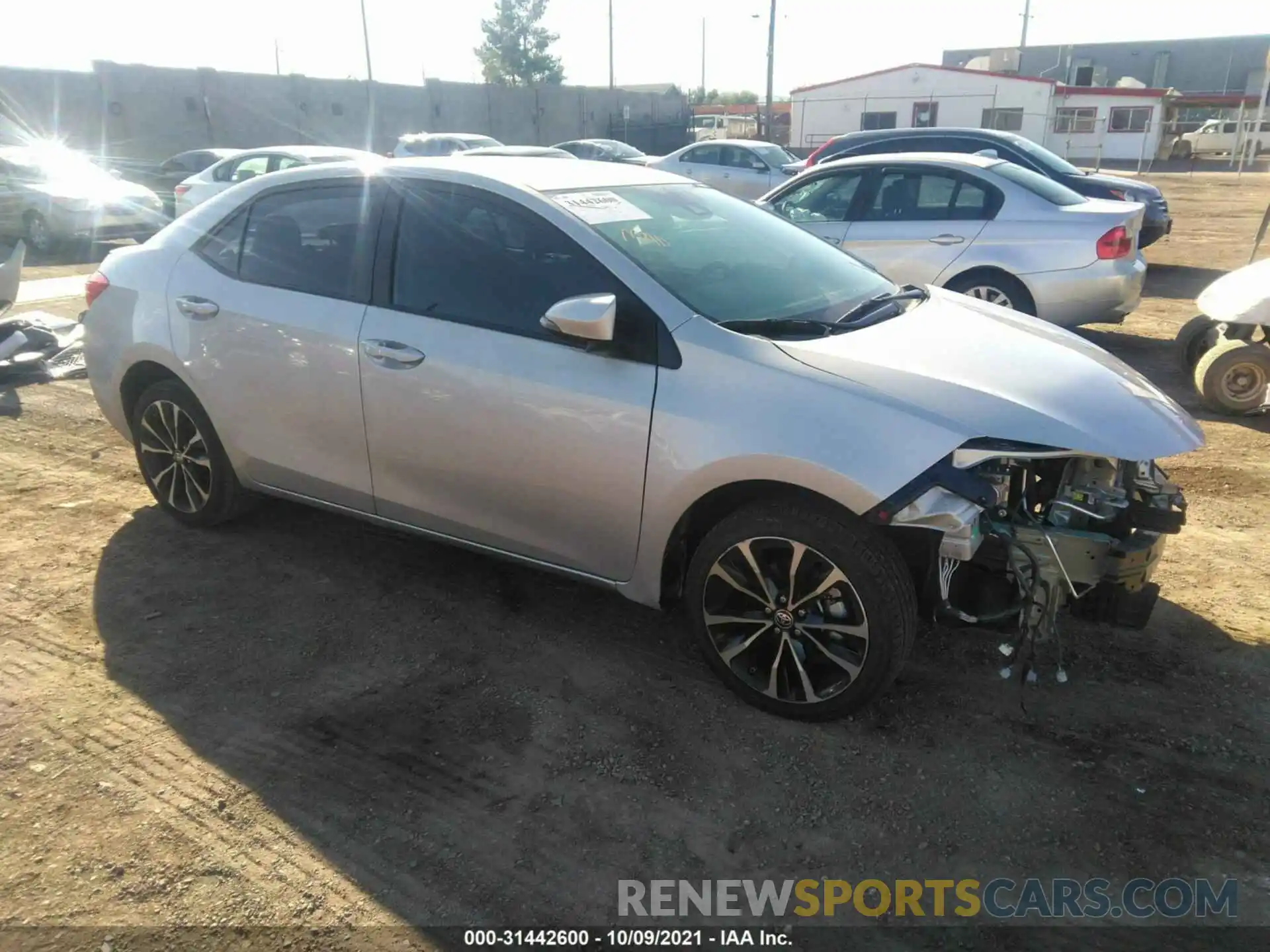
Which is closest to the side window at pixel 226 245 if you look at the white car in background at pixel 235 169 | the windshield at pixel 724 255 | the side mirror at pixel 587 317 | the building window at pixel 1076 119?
the windshield at pixel 724 255

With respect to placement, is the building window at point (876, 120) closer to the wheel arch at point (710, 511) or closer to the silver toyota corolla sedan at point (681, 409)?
the silver toyota corolla sedan at point (681, 409)

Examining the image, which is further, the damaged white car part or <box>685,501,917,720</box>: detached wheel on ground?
the damaged white car part

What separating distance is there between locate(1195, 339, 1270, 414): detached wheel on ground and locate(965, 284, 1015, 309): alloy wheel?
5.43 ft

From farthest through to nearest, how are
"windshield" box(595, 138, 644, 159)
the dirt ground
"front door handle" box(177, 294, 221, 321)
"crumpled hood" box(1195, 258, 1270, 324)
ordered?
"windshield" box(595, 138, 644, 159)
"crumpled hood" box(1195, 258, 1270, 324)
"front door handle" box(177, 294, 221, 321)
the dirt ground

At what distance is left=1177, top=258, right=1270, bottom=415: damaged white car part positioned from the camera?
6164 mm

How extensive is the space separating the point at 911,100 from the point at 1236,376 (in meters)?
39.3

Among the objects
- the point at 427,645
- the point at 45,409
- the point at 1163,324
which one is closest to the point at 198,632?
the point at 427,645

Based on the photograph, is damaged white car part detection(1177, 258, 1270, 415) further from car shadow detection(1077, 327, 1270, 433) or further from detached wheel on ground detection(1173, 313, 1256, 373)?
detached wheel on ground detection(1173, 313, 1256, 373)

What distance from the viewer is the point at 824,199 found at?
27.8ft

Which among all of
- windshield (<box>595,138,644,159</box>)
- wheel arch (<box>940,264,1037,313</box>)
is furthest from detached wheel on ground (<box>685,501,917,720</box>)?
windshield (<box>595,138,644,159</box>)

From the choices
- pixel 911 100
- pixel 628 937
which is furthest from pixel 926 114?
pixel 628 937

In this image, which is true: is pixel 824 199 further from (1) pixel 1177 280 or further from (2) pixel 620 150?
(2) pixel 620 150

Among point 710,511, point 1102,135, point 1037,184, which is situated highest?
point 1102,135

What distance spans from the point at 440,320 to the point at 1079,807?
2730 mm
